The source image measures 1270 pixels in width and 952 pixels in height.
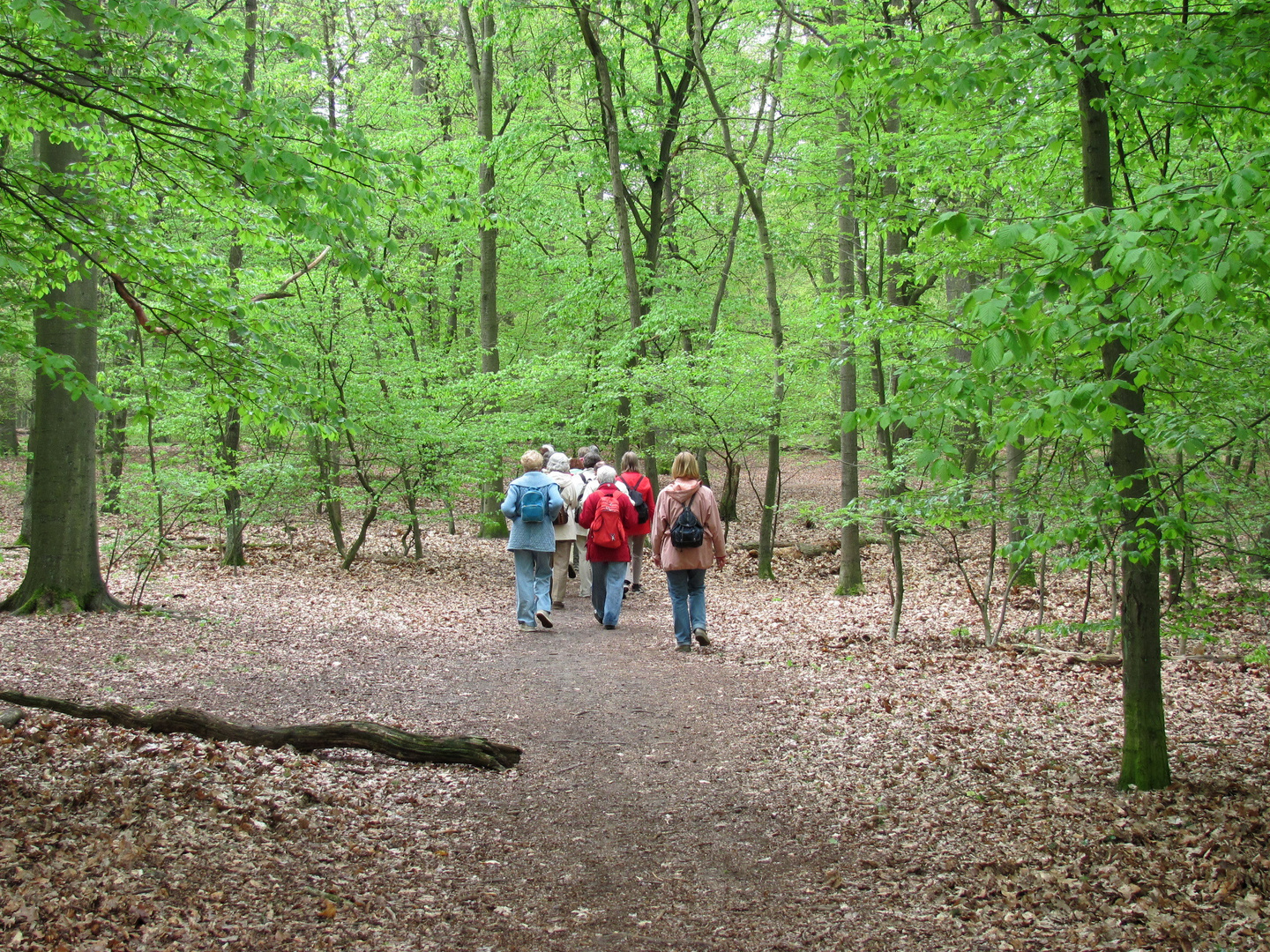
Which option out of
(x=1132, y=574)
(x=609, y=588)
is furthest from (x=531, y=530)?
(x=1132, y=574)

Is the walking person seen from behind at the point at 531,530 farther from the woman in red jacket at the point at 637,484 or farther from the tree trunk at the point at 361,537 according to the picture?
the tree trunk at the point at 361,537

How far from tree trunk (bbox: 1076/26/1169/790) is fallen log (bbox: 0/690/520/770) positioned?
3.42 meters

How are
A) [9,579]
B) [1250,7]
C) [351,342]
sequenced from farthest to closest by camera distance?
1. [351,342]
2. [9,579]
3. [1250,7]

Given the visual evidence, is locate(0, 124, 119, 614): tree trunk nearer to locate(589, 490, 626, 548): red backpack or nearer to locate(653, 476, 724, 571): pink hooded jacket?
locate(589, 490, 626, 548): red backpack

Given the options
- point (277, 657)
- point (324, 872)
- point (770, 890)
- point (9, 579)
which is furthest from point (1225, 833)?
point (9, 579)

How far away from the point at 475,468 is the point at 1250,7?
459 inches

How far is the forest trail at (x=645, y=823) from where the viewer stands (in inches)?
131

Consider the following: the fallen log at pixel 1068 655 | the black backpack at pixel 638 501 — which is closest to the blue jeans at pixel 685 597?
the black backpack at pixel 638 501

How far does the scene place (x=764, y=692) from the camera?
6.91 meters

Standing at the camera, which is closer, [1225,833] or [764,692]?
[1225,833]

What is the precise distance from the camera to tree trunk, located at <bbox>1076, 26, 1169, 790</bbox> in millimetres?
4070

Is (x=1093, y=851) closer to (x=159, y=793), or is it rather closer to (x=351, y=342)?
(x=159, y=793)

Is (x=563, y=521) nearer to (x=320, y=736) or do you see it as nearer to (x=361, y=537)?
(x=361, y=537)

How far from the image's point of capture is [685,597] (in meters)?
8.50
